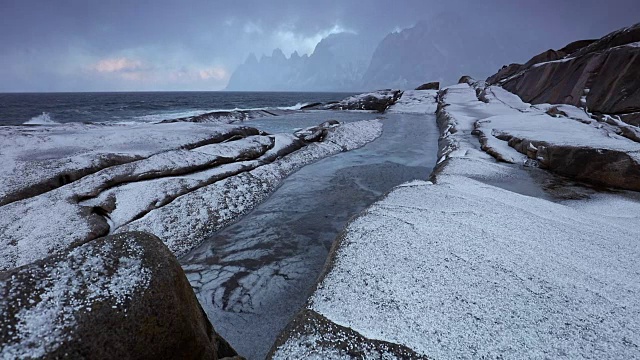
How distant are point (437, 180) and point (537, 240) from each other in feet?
10.4

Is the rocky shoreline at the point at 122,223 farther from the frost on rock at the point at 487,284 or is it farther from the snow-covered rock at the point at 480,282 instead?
the frost on rock at the point at 487,284

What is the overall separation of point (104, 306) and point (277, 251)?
4.20m

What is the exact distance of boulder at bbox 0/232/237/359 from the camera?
1870 mm

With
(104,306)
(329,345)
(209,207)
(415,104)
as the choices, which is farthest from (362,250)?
(415,104)

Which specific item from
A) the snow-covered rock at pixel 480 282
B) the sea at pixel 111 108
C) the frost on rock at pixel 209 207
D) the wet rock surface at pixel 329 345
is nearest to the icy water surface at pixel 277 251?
the frost on rock at pixel 209 207

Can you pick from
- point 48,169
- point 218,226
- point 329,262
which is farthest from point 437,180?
point 48,169

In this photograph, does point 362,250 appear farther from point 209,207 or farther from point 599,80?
point 599,80

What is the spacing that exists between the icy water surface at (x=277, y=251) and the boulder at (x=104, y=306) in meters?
1.78

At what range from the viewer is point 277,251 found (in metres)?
6.23

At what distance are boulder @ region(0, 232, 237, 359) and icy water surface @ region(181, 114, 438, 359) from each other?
70.0 inches

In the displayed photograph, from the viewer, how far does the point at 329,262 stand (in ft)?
13.5

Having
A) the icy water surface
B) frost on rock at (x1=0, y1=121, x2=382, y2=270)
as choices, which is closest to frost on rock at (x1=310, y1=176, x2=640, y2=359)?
the icy water surface

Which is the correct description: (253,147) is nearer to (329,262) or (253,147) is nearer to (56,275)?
(329,262)

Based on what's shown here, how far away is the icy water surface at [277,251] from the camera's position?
441cm
